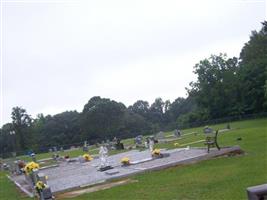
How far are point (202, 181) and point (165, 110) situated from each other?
123609 millimetres

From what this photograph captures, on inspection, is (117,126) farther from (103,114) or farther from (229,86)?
(229,86)

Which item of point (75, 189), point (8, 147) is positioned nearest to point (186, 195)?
point (75, 189)

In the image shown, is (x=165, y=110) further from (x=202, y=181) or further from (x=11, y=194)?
(x=202, y=181)

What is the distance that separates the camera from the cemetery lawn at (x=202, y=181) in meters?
12.5

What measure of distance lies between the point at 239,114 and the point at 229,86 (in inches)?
261

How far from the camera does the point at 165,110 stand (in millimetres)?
138000

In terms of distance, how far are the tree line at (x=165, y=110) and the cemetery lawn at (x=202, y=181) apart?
32.6 m

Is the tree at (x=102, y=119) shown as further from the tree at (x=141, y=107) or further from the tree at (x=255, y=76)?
the tree at (x=255, y=76)

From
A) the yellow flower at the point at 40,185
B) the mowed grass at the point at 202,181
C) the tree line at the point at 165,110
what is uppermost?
the tree line at the point at 165,110

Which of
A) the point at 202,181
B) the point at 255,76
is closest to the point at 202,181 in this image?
the point at 202,181

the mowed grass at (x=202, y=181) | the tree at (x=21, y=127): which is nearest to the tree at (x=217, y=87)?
the tree at (x=21, y=127)

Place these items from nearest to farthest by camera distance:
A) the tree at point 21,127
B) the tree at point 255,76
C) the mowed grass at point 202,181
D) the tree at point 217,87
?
the mowed grass at point 202,181, the tree at point 255,76, the tree at point 217,87, the tree at point 21,127

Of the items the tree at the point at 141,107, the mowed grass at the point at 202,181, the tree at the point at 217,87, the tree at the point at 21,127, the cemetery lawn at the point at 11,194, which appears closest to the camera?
the mowed grass at the point at 202,181

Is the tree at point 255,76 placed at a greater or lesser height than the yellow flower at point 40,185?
greater
